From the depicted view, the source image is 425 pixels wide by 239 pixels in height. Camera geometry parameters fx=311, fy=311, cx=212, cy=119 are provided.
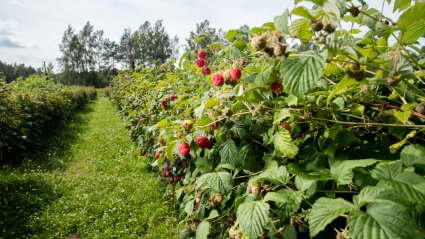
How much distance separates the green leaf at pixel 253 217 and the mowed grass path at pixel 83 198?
2654 mm

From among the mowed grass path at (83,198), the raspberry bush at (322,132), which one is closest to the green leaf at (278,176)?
the raspberry bush at (322,132)

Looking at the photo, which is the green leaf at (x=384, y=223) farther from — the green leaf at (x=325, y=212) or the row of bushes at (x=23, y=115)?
the row of bushes at (x=23, y=115)

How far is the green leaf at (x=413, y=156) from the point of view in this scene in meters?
0.99

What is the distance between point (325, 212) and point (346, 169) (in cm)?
22

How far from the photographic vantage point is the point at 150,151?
17.1 ft

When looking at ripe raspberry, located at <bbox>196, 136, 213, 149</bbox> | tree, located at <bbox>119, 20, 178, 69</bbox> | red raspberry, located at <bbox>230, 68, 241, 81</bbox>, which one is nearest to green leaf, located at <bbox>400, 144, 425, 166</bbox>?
red raspberry, located at <bbox>230, 68, 241, 81</bbox>

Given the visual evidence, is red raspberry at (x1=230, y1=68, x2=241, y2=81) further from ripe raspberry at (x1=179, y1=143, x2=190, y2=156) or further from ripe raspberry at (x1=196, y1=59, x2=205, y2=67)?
ripe raspberry at (x1=196, y1=59, x2=205, y2=67)

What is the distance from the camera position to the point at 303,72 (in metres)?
0.88

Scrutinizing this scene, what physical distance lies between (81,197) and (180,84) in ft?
7.93

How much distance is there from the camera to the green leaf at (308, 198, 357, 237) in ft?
2.81

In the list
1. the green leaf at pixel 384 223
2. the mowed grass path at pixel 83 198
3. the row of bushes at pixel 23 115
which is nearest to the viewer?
the green leaf at pixel 384 223

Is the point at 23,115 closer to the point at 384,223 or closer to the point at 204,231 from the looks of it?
the point at 204,231

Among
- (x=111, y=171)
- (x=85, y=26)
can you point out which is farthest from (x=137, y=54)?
(x=111, y=171)

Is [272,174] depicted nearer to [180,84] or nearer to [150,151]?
[180,84]
